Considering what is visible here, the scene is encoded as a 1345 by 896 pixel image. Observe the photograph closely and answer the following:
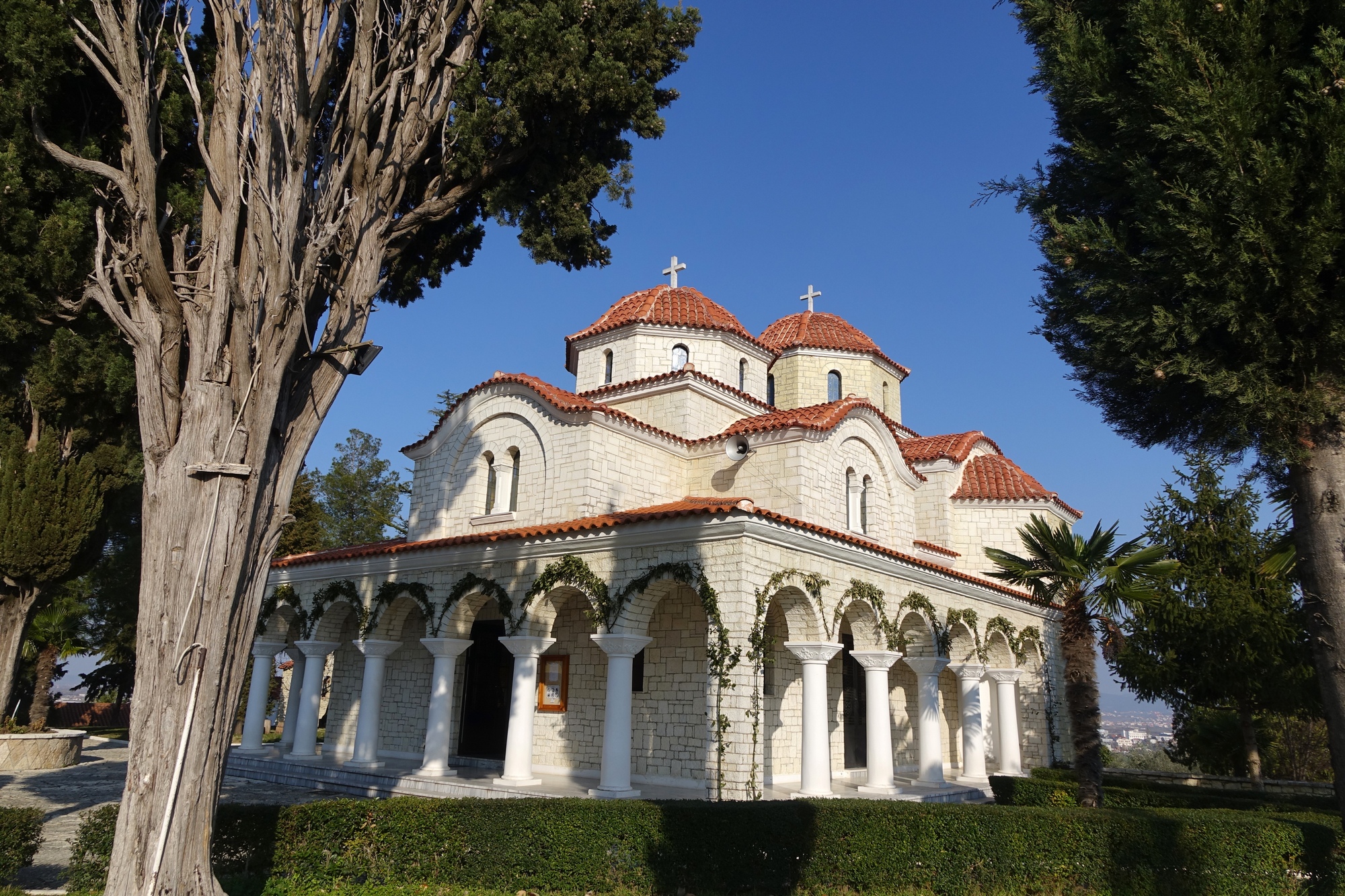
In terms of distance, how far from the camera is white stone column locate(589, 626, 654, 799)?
11.3 metres

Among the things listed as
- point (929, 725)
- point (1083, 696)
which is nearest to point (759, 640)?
point (1083, 696)

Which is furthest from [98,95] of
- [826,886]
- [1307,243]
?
[1307,243]

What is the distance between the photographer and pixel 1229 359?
24.0 ft

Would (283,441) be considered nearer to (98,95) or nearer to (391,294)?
(391,294)

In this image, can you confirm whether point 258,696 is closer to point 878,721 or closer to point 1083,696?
point 878,721

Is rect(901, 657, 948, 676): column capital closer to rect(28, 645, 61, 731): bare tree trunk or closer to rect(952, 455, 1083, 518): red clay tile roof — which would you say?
rect(952, 455, 1083, 518): red clay tile roof

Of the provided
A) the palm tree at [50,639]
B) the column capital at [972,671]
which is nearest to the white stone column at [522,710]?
the column capital at [972,671]

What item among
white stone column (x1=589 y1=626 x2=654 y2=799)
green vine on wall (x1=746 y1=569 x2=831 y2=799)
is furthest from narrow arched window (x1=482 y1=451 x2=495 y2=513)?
green vine on wall (x1=746 y1=569 x2=831 y2=799)

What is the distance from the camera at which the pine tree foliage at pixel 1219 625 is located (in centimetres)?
1678

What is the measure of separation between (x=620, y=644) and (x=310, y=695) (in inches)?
304

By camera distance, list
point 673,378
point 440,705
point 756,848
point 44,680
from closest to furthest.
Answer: point 756,848 < point 440,705 < point 673,378 < point 44,680

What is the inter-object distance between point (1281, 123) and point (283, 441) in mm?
8289

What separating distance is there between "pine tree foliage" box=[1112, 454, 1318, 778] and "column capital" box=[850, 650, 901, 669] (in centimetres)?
588

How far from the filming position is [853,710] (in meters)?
16.2
